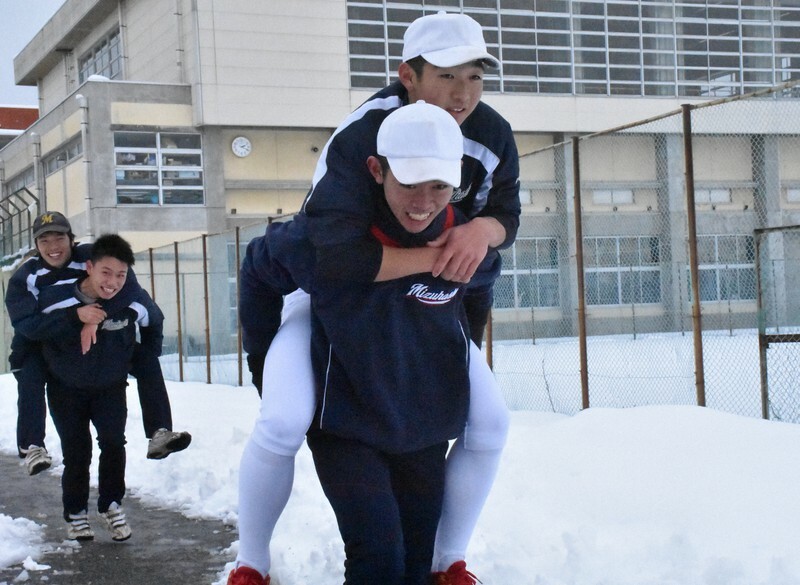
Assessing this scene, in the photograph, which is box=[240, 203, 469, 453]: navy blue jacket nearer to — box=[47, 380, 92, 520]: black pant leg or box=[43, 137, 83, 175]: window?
box=[47, 380, 92, 520]: black pant leg

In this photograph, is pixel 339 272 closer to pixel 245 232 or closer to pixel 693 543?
pixel 693 543

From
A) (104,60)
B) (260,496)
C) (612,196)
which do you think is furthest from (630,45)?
(260,496)

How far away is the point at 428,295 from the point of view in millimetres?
3383

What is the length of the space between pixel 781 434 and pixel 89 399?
4.06 metres

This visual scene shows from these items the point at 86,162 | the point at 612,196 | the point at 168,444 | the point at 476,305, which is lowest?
the point at 168,444

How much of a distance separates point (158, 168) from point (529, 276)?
917 inches

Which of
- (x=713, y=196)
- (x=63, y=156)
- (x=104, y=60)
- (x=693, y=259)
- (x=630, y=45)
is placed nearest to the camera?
(x=693, y=259)

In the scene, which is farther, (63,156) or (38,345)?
(63,156)

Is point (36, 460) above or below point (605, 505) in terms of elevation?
above

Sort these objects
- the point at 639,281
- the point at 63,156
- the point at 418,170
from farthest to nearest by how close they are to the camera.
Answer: the point at 63,156, the point at 639,281, the point at 418,170

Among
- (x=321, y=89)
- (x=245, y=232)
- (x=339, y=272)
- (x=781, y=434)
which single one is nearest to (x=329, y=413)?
(x=339, y=272)

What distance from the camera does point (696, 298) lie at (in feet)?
27.9

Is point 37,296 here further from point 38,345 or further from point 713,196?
point 713,196

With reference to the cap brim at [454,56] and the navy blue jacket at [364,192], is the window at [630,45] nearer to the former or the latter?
the navy blue jacket at [364,192]
